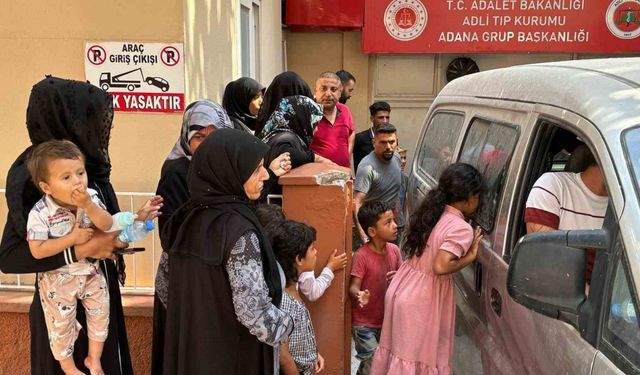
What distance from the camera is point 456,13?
9852 millimetres

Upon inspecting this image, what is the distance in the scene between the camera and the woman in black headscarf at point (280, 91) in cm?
400

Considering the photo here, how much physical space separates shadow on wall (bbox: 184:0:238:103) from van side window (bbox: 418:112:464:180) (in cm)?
184

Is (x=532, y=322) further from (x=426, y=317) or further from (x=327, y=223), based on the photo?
(x=327, y=223)

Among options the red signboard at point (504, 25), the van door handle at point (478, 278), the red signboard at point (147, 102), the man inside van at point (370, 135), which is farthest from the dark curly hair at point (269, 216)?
the red signboard at point (504, 25)

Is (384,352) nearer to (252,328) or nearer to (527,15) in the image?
(252,328)

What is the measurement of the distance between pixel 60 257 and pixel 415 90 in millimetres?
9008

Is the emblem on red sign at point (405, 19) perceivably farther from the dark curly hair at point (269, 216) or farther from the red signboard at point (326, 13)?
the dark curly hair at point (269, 216)

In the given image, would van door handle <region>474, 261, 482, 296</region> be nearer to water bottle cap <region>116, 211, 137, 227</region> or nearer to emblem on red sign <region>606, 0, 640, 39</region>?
water bottle cap <region>116, 211, 137, 227</region>

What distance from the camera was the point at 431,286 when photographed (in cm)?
290

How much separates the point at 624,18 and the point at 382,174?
22.1ft

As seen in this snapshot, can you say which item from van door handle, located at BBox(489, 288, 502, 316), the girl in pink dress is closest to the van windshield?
van door handle, located at BBox(489, 288, 502, 316)

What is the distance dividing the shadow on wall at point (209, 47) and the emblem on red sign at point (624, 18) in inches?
258

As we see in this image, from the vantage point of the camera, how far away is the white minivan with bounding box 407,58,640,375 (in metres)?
1.65

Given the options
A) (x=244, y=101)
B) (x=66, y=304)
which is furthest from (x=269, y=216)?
(x=244, y=101)
